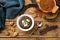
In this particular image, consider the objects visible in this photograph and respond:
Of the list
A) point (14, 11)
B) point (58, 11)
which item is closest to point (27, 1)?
point (14, 11)

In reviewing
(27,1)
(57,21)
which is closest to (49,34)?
(57,21)

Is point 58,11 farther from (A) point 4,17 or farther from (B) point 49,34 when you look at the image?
(A) point 4,17

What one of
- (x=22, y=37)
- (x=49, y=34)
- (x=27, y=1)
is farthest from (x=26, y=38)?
(x=27, y=1)

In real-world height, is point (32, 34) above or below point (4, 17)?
below

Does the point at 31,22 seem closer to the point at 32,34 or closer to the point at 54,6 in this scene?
the point at 32,34

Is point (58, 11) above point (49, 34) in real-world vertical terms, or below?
above

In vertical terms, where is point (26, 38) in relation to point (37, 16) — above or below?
below

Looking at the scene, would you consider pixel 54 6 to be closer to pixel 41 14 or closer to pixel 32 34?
pixel 41 14
